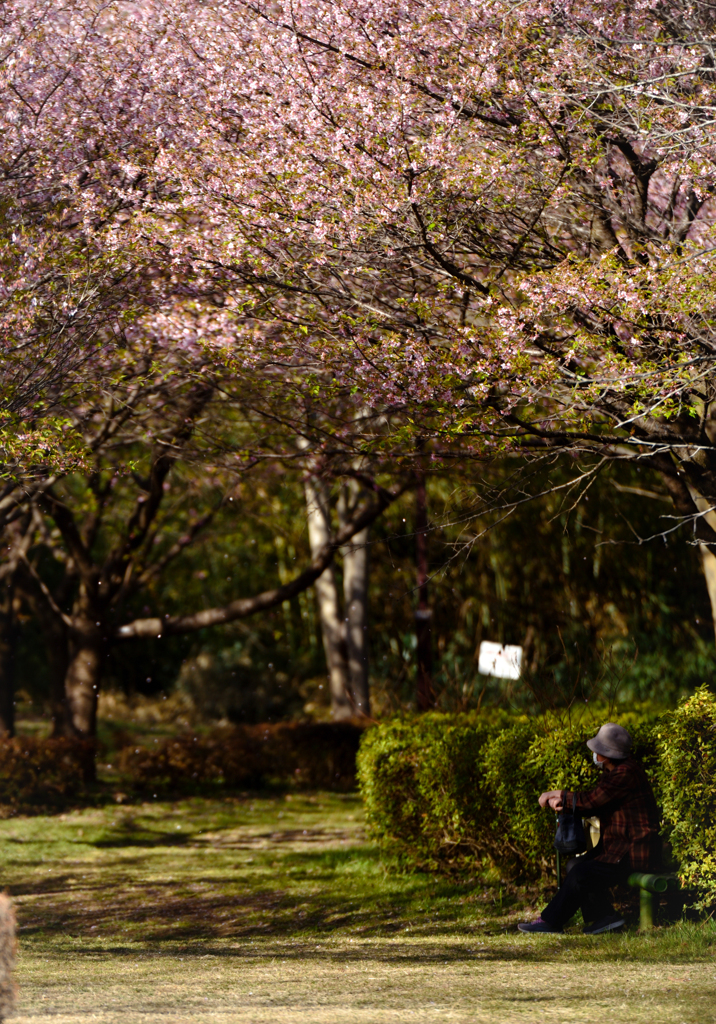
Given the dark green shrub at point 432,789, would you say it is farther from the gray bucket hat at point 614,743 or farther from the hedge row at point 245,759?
the hedge row at point 245,759

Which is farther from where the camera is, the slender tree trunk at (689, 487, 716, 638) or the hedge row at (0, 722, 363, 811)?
the hedge row at (0, 722, 363, 811)

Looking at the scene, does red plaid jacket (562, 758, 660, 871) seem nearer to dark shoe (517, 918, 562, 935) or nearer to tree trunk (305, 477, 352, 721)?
dark shoe (517, 918, 562, 935)

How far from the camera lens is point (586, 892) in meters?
7.12

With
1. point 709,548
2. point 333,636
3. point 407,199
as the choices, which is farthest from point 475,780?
point 333,636

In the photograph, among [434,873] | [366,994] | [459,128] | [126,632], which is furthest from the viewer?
[126,632]

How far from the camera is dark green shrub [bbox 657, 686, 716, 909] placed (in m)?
6.87

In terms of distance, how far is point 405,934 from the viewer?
25.6ft

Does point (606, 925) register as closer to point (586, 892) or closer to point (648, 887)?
point (586, 892)

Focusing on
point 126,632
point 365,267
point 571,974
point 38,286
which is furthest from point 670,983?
point 126,632

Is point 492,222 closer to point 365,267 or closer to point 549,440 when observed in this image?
point 365,267

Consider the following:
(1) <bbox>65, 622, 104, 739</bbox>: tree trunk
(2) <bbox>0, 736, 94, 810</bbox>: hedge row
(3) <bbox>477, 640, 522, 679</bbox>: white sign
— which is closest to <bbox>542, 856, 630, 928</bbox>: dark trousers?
(3) <bbox>477, 640, 522, 679</bbox>: white sign

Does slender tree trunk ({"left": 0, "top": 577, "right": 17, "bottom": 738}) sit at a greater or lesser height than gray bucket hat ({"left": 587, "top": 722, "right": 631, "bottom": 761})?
greater

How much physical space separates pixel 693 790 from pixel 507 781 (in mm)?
1717

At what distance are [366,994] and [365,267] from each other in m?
4.74
